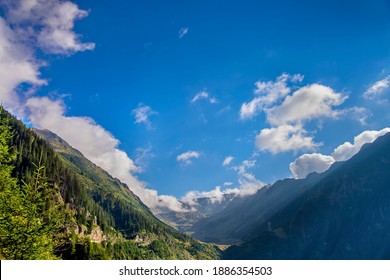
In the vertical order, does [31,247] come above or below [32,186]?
below

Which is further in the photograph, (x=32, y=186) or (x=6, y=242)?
(x=32, y=186)
